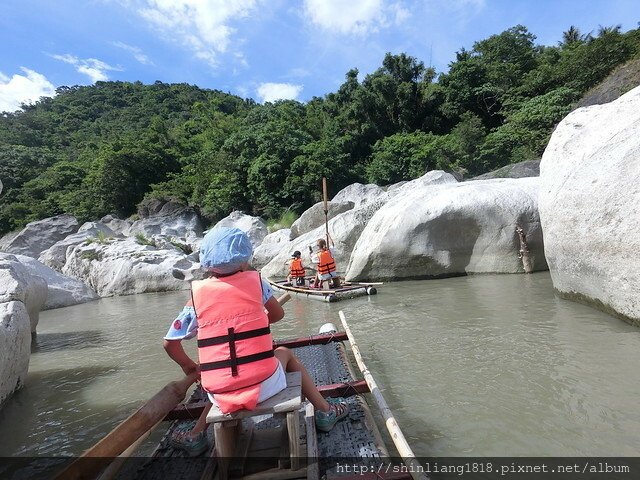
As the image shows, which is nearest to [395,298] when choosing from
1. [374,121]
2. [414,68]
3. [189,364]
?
[189,364]

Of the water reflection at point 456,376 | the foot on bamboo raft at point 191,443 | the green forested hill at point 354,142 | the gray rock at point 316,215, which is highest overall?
the green forested hill at point 354,142

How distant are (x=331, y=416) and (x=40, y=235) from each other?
28299mm

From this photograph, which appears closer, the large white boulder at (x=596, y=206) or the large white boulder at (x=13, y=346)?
the large white boulder at (x=13, y=346)

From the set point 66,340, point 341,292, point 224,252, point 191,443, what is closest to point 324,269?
point 341,292

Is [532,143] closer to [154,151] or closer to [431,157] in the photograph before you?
[431,157]

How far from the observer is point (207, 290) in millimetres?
2281

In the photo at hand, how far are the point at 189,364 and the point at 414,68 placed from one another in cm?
3363

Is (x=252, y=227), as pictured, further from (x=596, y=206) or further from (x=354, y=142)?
(x=596, y=206)

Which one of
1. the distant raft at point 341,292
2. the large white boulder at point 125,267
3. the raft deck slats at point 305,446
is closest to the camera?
the raft deck slats at point 305,446

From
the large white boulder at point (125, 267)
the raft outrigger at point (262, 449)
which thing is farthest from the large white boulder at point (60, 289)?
the raft outrigger at point (262, 449)

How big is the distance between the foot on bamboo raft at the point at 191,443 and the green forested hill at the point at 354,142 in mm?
24088

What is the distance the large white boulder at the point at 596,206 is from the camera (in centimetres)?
502

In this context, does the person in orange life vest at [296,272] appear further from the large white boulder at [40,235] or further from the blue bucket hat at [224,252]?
the large white boulder at [40,235]

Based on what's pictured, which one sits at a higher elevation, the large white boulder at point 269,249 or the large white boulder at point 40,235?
the large white boulder at point 40,235
